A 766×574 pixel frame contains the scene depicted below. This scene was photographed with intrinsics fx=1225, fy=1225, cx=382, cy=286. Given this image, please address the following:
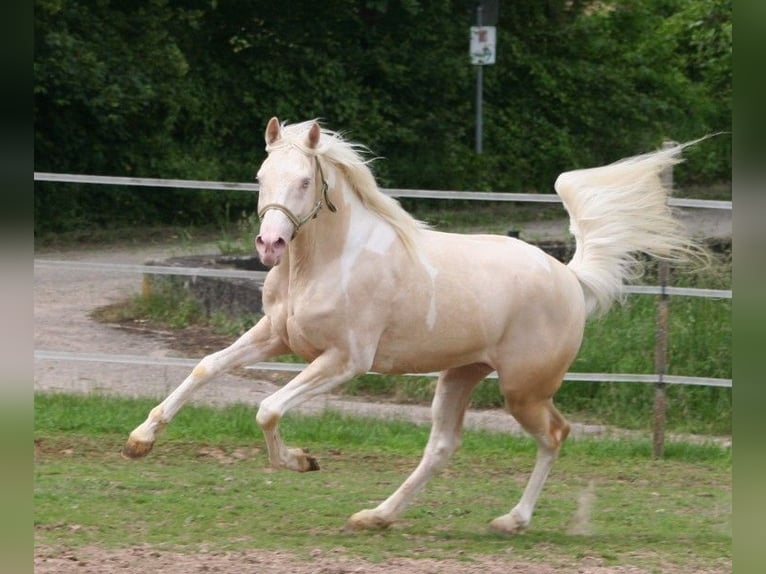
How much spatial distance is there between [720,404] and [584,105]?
1276 centimetres

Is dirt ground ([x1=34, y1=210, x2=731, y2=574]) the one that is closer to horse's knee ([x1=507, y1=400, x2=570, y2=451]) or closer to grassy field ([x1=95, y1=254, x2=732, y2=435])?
Answer: grassy field ([x1=95, y1=254, x2=732, y2=435])

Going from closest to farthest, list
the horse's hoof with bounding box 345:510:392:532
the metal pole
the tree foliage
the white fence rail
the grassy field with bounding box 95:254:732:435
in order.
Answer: the horse's hoof with bounding box 345:510:392:532 → the white fence rail → the grassy field with bounding box 95:254:732:435 → the tree foliage → the metal pole

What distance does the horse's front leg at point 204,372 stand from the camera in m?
4.93

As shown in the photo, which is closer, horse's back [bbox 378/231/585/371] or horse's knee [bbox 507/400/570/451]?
horse's back [bbox 378/231/585/371]

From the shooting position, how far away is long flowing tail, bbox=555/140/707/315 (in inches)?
233

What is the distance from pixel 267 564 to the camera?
4.68 meters

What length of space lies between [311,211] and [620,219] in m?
1.78

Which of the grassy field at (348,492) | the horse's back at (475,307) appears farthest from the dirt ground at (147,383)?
the horse's back at (475,307)

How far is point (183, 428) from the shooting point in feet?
25.1

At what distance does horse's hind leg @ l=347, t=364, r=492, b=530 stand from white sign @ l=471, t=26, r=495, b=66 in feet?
43.4

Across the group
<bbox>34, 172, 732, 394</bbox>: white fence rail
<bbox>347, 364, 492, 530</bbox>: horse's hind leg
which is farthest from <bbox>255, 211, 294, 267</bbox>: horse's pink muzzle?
<bbox>34, 172, 732, 394</bbox>: white fence rail

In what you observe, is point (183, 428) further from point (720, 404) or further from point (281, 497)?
point (720, 404)
